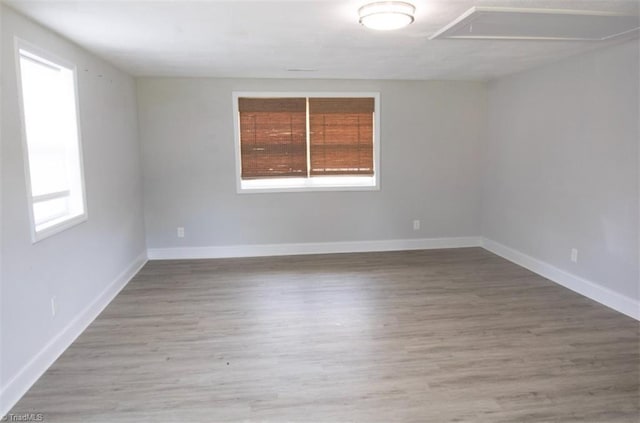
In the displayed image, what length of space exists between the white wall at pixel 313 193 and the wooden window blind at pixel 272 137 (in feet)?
0.59

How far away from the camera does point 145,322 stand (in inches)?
132

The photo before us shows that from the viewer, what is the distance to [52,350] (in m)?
2.71

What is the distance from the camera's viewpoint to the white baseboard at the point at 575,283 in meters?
3.38

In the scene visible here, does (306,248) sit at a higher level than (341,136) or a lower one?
lower

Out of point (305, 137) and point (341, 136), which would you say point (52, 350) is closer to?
point (305, 137)

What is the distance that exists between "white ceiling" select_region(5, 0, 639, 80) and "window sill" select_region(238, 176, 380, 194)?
1288 mm

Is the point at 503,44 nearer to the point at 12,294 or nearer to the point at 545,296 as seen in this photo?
the point at 545,296

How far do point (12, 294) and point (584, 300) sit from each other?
432 cm

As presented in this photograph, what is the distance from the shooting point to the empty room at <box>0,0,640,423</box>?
2.38 m

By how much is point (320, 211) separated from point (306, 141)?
918 mm

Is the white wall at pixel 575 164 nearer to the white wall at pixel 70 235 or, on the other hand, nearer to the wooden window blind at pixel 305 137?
the wooden window blind at pixel 305 137

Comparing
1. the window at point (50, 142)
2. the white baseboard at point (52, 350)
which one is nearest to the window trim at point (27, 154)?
the window at point (50, 142)

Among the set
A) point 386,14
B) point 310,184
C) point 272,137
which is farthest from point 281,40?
point 310,184

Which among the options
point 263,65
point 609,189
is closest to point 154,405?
point 263,65
